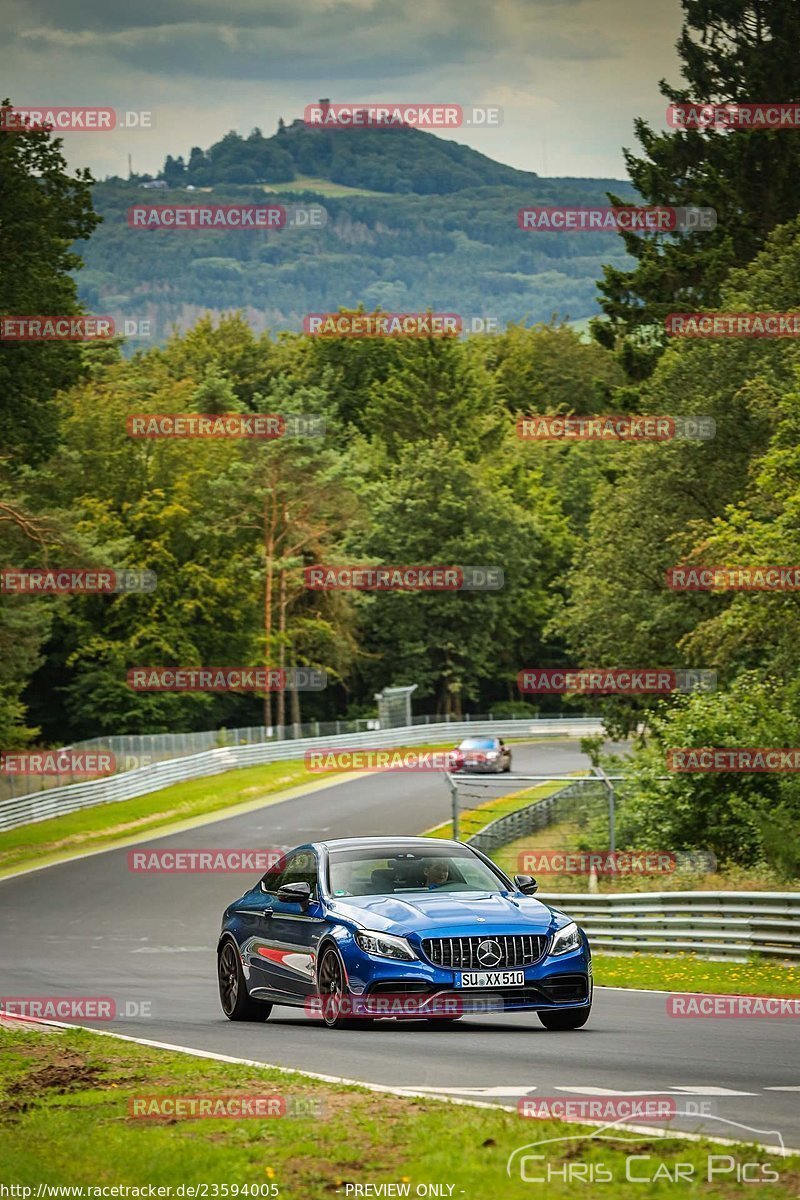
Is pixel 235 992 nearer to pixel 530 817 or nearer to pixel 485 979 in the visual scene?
pixel 485 979

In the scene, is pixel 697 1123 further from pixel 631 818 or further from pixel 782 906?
pixel 631 818

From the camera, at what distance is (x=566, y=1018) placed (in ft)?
46.5

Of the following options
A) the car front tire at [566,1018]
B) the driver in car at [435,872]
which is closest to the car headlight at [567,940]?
the car front tire at [566,1018]

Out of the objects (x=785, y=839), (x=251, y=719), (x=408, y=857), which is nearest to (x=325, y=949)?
(x=408, y=857)

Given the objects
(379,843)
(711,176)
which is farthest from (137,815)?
(379,843)

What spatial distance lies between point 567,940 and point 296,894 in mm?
2221

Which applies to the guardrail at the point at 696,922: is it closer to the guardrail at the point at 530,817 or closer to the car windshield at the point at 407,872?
the guardrail at the point at 530,817

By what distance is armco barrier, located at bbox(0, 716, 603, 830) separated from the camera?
182 ft

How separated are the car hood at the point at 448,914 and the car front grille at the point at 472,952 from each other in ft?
0.16

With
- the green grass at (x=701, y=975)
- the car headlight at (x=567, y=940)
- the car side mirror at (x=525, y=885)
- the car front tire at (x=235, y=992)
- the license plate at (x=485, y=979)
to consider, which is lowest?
the green grass at (x=701, y=975)

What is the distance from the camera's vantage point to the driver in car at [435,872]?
14766 millimetres

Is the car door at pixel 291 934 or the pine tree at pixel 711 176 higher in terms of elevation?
the pine tree at pixel 711 176

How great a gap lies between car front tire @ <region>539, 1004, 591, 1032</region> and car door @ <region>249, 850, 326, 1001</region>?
1814 millimetres

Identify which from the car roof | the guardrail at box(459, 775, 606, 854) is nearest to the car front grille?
the car roof
